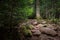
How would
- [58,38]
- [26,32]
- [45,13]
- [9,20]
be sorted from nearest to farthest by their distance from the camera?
[9,20] < [26,32] < [58,38] < [45,13]

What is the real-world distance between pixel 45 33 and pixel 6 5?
5246 millimetres

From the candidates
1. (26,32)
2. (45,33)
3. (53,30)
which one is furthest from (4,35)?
(53,30)

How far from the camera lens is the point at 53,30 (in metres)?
10.9

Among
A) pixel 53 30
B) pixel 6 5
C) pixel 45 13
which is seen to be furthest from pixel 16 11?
pixel 45 13

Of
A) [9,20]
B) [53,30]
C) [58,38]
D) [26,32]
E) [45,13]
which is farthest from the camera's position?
[45,13]

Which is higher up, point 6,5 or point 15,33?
point 6,5

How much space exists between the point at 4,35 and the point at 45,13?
1201 cm

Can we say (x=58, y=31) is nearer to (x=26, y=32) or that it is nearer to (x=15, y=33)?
(x=26, y=32)

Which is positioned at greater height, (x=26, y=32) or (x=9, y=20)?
(x=9, y=20)

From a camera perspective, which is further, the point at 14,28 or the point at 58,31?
the point at 58,31

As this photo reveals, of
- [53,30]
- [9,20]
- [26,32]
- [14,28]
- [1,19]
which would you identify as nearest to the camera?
[1,19]

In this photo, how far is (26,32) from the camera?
9250 millimetres

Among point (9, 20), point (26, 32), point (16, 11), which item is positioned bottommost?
point (26, 32)

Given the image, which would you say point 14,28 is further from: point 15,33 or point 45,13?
point 45,13
